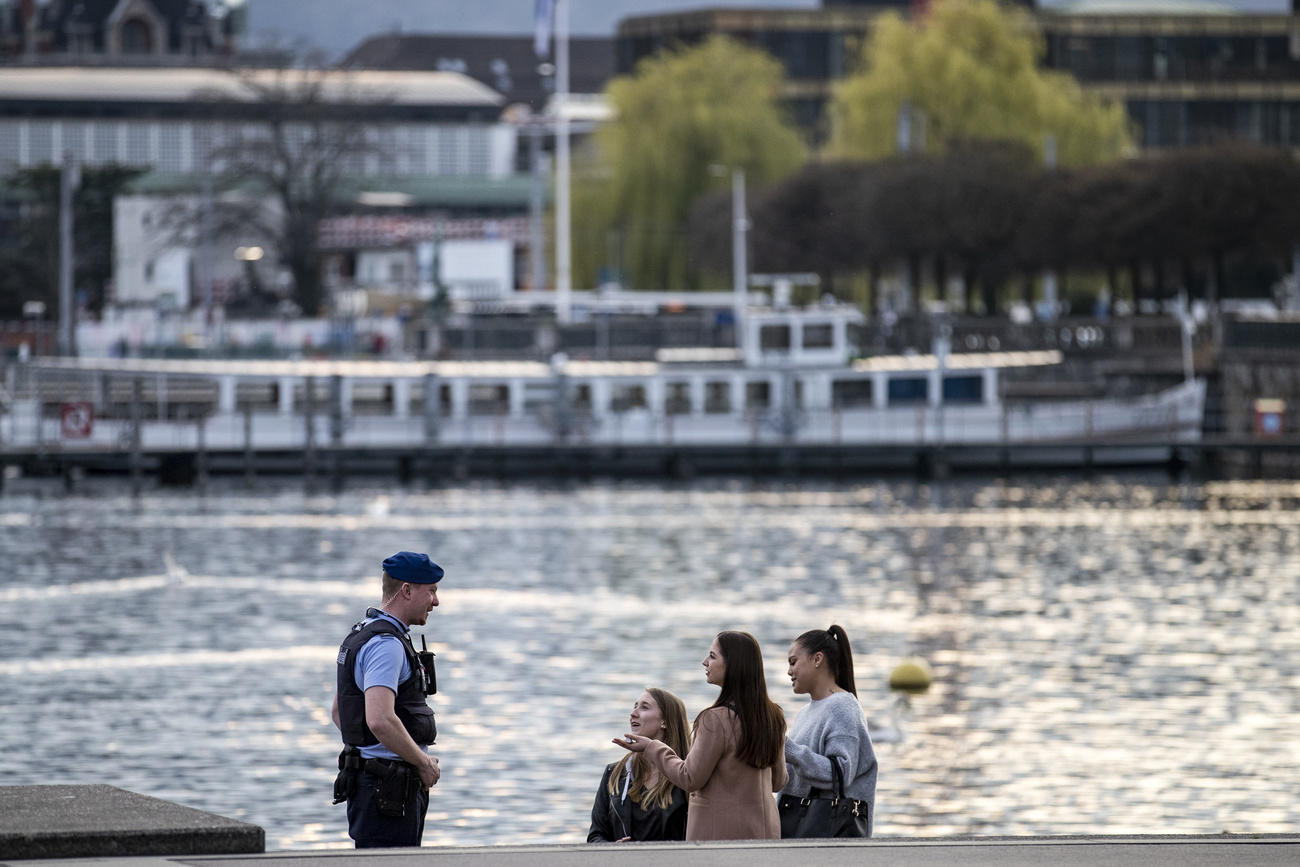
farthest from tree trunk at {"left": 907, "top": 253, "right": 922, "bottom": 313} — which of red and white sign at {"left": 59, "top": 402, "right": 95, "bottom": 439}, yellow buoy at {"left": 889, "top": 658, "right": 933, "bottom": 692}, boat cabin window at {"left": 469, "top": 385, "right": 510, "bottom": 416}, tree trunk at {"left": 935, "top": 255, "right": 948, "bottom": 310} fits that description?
yellow buoy at {"left": 889, "top": 658, "right": 933, "bottom": 692}

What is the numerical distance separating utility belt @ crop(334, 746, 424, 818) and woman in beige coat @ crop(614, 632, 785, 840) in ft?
3.46

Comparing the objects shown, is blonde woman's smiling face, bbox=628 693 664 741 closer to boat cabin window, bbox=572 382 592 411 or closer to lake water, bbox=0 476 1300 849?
lake water, bbox=0 476 1300 849

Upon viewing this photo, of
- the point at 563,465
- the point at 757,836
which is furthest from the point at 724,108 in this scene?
the point at 757,836

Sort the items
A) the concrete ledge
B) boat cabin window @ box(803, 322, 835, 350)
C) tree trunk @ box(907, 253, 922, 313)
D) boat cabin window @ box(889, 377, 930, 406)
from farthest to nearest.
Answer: tree trunk @ box(907, 253, 922, 313)
boat cabin window @ box(803, 322, 835, 350)
boat cabin window @ box(889, 377, 930, 406)
the concrete ledge

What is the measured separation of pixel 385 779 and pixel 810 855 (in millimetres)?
2021

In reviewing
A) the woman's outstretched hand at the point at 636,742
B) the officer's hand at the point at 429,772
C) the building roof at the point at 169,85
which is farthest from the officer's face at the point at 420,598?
the building roof at the point at 169,85

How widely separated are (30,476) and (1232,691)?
142 ft

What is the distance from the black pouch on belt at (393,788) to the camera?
1098 centimetres

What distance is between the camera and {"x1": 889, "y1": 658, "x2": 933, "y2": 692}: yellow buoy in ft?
88.4

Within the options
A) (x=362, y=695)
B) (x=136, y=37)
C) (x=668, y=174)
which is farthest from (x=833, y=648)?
(x=136, y=37)

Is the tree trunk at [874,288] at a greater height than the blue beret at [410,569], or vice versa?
the tree trunk at [874,288]

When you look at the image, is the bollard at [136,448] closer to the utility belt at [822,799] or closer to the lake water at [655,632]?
the lake water at [655,632]

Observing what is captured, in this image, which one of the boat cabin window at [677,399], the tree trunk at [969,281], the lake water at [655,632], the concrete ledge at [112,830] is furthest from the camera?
the tree trunk at [969,281]

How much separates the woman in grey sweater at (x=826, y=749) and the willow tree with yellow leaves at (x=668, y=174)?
80026 millimetres
